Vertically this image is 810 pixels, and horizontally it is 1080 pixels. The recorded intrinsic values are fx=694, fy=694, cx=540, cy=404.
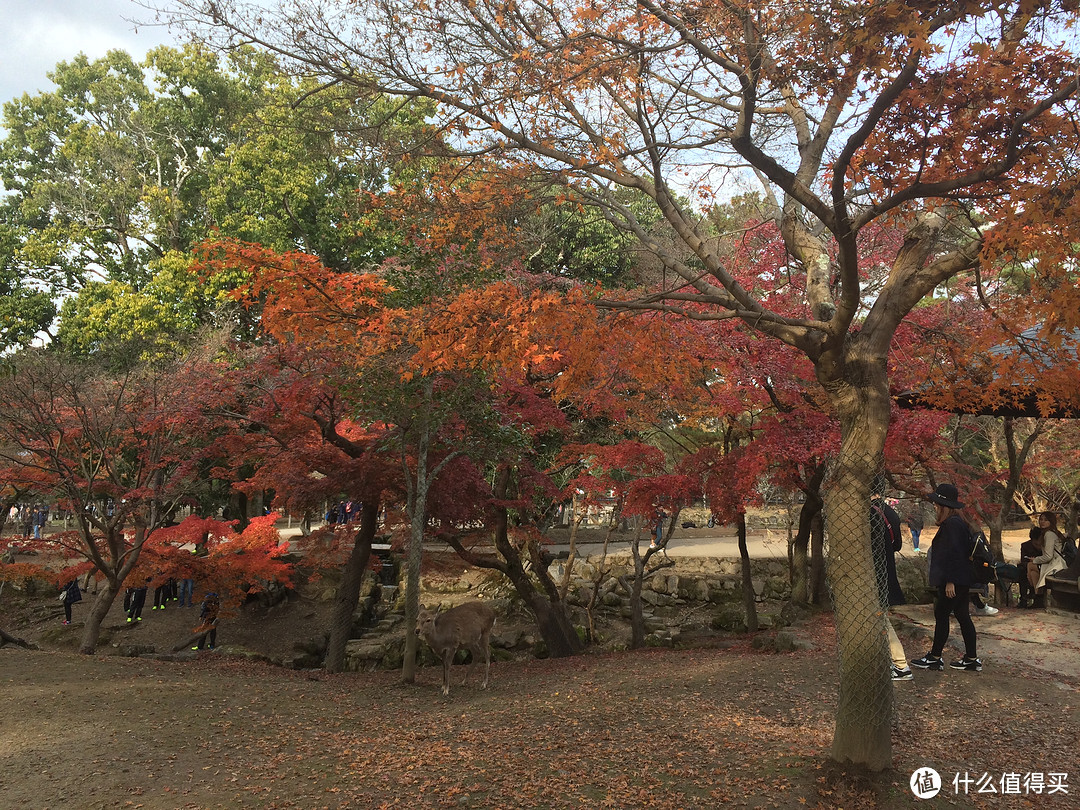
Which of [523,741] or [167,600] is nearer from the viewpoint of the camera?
[523,741]

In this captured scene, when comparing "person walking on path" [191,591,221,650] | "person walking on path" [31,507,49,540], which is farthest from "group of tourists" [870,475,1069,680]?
"person walking on path" [31,507,49,540]

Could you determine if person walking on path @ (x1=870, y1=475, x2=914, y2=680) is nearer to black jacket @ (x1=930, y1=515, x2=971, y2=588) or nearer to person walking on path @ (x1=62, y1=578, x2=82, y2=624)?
black jacket @ (x1=930, y1=515, x2=971, y2=588)

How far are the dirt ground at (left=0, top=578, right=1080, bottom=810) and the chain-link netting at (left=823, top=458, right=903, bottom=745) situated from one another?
0.37 meters

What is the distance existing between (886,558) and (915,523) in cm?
1534

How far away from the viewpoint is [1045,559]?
31.0ft

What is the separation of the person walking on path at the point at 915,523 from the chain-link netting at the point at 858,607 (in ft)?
50.0

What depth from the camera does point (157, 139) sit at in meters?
20.1

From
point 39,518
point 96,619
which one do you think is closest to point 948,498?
point 96,619

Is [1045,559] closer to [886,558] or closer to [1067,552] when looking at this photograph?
[1067,552]

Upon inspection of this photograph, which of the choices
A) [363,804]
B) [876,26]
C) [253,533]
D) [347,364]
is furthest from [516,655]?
[876,26]

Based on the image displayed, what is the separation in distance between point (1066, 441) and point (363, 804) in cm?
1529

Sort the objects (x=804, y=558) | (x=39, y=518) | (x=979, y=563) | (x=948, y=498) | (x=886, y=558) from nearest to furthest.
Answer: (x=886, y=558)
(x=948, y=498)
(x=979, y=563)
(x=804, y=558)
(x=39, y=518)

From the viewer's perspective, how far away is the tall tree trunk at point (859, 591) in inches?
160

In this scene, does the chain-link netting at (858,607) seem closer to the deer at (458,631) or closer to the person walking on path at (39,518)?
the deer at (458,631)
